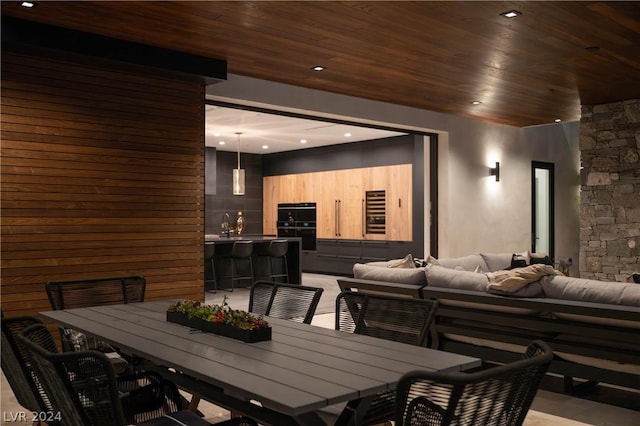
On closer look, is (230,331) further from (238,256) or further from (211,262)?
(211,262)

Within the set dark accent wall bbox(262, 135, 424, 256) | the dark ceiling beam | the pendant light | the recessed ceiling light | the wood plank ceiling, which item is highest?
the wood plank ceiling

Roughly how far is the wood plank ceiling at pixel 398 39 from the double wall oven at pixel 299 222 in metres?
5.76

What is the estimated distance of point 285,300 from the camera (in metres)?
3.56

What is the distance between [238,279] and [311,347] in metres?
8.13

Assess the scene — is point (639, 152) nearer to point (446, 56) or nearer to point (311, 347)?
point (446, 56)

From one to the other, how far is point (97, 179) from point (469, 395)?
481 cm

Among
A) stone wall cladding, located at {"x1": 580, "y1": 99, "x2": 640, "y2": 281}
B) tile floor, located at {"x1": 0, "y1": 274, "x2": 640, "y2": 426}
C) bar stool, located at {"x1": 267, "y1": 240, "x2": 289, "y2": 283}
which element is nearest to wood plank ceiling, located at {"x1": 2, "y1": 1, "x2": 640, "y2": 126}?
stone wall cladding, located at {"x1": 580, "y1": 99, "x2": 640, "y2": 281}

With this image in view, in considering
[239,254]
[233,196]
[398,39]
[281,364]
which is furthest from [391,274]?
[233,196]

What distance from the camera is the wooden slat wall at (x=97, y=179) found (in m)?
5.25

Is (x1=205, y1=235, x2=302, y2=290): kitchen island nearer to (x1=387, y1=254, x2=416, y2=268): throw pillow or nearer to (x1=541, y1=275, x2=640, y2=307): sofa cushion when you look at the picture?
(x1=387, y1=254, x2=416, y2=268): throw pillow

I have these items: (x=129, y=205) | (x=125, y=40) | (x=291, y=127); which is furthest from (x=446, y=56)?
(x=291, y=127)

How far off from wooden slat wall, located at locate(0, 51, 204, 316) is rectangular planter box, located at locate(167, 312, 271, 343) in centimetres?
297

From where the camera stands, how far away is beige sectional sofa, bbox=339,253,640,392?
379 cm

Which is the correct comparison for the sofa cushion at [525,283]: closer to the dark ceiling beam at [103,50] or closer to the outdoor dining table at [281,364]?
the outdoor dining table at [281,364]
